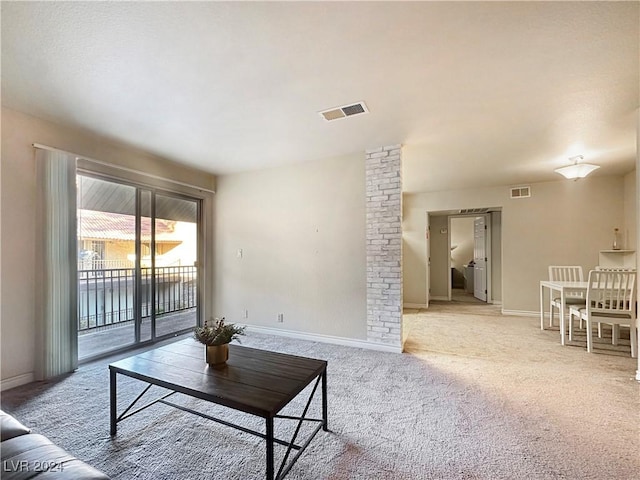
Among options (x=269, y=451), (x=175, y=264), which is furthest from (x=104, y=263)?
(x=269, y=451)

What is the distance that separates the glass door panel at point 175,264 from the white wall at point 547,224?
5194 mm

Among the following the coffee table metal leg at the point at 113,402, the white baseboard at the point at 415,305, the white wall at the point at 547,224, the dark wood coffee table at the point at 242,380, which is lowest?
the white baseboard at the point at 415,305

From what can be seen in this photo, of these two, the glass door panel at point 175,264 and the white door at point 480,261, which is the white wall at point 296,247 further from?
the white door at point 480,261

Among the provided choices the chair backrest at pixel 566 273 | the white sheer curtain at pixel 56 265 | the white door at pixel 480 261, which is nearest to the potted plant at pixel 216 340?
the white sheer curtain at pixel 56 265

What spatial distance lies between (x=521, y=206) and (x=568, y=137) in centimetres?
253

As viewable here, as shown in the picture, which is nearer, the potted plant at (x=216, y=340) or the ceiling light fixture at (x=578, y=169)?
the potted plant at (x=216, y=340)

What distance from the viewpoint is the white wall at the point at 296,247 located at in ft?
12.6

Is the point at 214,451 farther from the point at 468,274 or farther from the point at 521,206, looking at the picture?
the point at 468,274

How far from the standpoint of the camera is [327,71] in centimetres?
208

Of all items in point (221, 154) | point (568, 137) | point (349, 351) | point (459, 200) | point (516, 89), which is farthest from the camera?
point (459, 200)

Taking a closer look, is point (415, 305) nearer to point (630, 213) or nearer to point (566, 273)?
point (566, 273)

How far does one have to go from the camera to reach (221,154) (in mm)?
3863

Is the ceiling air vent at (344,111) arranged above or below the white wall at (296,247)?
above

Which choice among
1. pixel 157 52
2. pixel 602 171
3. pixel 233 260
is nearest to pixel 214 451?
pixel 157 52
